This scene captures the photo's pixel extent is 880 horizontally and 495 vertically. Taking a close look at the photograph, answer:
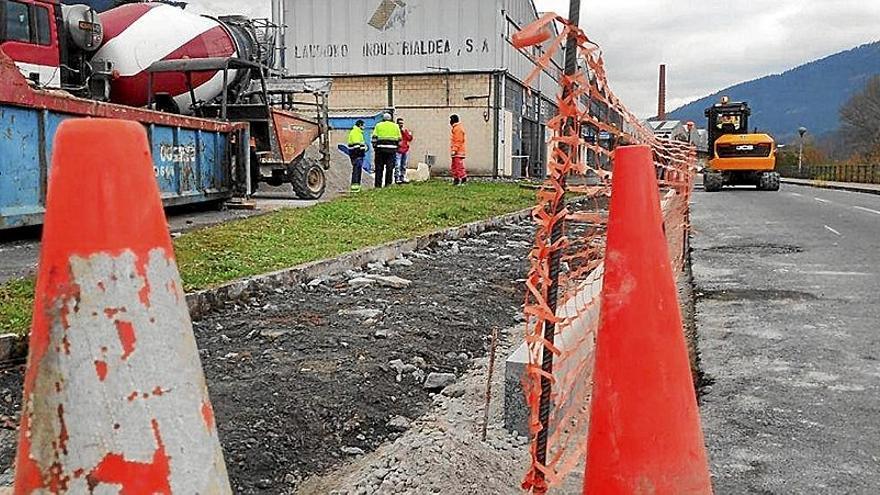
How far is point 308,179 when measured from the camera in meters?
15.1

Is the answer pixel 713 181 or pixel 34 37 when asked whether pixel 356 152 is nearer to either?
pixel 34 37

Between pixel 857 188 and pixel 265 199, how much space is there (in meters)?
25.3

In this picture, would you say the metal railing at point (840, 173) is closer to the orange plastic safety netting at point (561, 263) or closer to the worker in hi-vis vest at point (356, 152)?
the worker in hi-vis vest at point (356, 152)

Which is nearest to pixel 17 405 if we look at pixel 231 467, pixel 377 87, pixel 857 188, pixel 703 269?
pixel 231 467

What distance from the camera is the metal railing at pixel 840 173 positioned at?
3906cm

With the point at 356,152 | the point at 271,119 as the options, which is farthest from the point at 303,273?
the point at 356,152

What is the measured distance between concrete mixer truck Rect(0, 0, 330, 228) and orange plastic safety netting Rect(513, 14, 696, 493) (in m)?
6.41

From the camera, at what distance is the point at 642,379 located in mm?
2189

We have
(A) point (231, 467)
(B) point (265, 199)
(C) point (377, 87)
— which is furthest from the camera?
(C) point (377, 87)

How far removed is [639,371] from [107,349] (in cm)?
131

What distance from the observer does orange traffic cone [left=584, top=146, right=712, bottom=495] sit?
215 cm

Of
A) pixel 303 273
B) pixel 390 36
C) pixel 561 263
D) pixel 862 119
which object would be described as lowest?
pixel 303 273

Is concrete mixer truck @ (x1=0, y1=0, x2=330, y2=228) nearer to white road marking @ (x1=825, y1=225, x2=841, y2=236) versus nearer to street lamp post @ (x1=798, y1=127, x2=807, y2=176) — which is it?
white road marking @ (x1=825, y1=225, x2=841, y2=236)

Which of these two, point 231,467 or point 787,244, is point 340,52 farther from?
point 231,467
